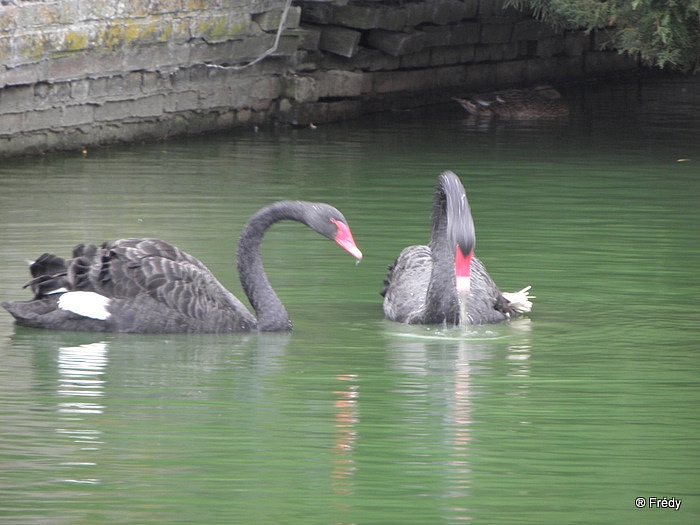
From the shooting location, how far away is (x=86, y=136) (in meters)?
16.6

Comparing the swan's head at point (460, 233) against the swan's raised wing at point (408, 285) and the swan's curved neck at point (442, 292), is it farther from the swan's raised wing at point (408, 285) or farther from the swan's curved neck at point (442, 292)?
the swan's raised wing at point (408, 285)

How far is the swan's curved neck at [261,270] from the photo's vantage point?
8180 millimetres

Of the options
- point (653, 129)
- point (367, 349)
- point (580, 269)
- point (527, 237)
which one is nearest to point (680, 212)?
point (527, 237)

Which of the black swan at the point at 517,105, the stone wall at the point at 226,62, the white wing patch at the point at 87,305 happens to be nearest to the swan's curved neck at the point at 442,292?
the white wing patch at the point at 87,305

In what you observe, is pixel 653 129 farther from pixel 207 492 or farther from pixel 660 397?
pixel 207 492

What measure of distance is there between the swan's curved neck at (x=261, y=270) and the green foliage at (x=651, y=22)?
24.6 feet

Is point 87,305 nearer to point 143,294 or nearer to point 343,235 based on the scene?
point 143,294

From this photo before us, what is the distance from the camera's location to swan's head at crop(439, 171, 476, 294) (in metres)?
7.69

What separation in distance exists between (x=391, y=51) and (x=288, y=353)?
520 inches

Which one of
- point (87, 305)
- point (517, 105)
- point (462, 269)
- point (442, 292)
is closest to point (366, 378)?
point (462, 269)

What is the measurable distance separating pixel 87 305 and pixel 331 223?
1385 mm

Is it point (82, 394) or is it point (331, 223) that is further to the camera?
point (331, 223)

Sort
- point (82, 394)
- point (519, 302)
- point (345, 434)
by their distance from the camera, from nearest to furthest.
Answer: point (345, 434), point (82, 394), point (519, 302)

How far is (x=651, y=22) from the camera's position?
51.0 ft
